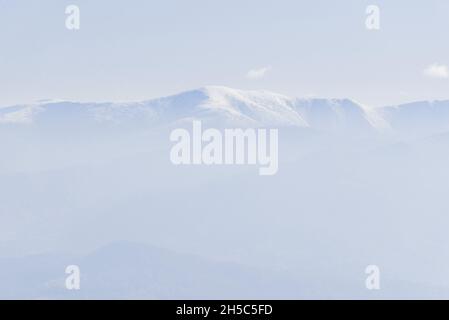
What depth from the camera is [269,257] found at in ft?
24.2

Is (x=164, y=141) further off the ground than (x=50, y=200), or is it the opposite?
(x=164, y=141)

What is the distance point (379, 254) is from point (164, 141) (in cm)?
230

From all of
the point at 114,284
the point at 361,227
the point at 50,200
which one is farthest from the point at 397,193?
the point at 50,200

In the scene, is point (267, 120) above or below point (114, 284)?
above

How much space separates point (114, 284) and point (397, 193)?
2826 millimetres

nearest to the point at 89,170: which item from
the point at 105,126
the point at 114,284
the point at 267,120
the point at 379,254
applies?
the point at 105,126

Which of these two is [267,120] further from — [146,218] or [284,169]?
[146,218]

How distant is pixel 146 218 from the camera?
7.45 m
